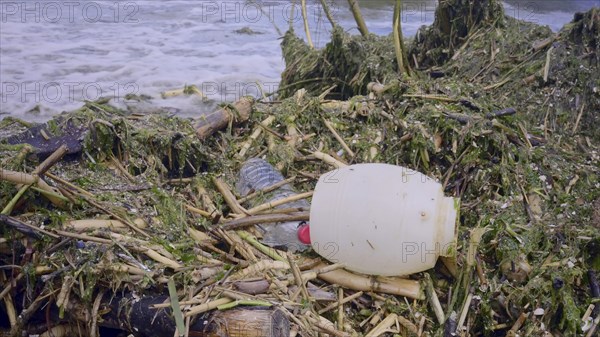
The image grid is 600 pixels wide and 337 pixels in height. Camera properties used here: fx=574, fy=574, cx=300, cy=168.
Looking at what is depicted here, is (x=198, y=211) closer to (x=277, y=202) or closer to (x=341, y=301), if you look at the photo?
(x=277, y=202)

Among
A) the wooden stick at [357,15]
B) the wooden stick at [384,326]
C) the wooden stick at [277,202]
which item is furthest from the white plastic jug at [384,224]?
the wooden stick at [357,15]

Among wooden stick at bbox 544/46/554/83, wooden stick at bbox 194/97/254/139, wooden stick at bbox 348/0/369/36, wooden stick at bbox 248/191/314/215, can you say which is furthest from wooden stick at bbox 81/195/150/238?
wooden stick at bbox 348/0/369/36

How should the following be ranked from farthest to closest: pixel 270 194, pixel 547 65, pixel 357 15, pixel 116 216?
pixel 357 15, pixel 547 65, pixel 270 194, pixel 116 216

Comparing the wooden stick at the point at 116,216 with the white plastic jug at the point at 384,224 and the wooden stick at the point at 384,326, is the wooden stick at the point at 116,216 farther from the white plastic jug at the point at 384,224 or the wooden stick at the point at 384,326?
the wooden stick at the point at 384,326

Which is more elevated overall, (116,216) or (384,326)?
(116,216)

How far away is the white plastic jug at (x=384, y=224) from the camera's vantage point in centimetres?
235

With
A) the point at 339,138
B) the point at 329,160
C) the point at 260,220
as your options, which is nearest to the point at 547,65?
the point at 339,138

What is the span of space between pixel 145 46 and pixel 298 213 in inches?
297

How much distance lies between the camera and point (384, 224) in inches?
92.8

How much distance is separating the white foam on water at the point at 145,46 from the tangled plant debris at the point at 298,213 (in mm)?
2825

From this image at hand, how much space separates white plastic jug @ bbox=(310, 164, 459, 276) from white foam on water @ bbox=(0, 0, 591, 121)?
13.4 feet

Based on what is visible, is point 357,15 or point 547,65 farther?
point 357,15

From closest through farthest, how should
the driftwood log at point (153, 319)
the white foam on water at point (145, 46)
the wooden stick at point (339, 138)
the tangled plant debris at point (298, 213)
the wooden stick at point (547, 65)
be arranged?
the driftwood log at point (153, 319) < the tangled plant debris at point (298, 213) < the wooden stick at point (339, 138) < the wooden stick at point (547, 65) < the white foam on water at point (145, 46)

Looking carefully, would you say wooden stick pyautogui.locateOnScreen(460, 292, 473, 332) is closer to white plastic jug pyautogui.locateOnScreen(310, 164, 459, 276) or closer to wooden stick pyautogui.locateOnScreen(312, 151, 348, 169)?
white plastic jug pyautogui.locateOnScreen(310, 164, 459, 276)
